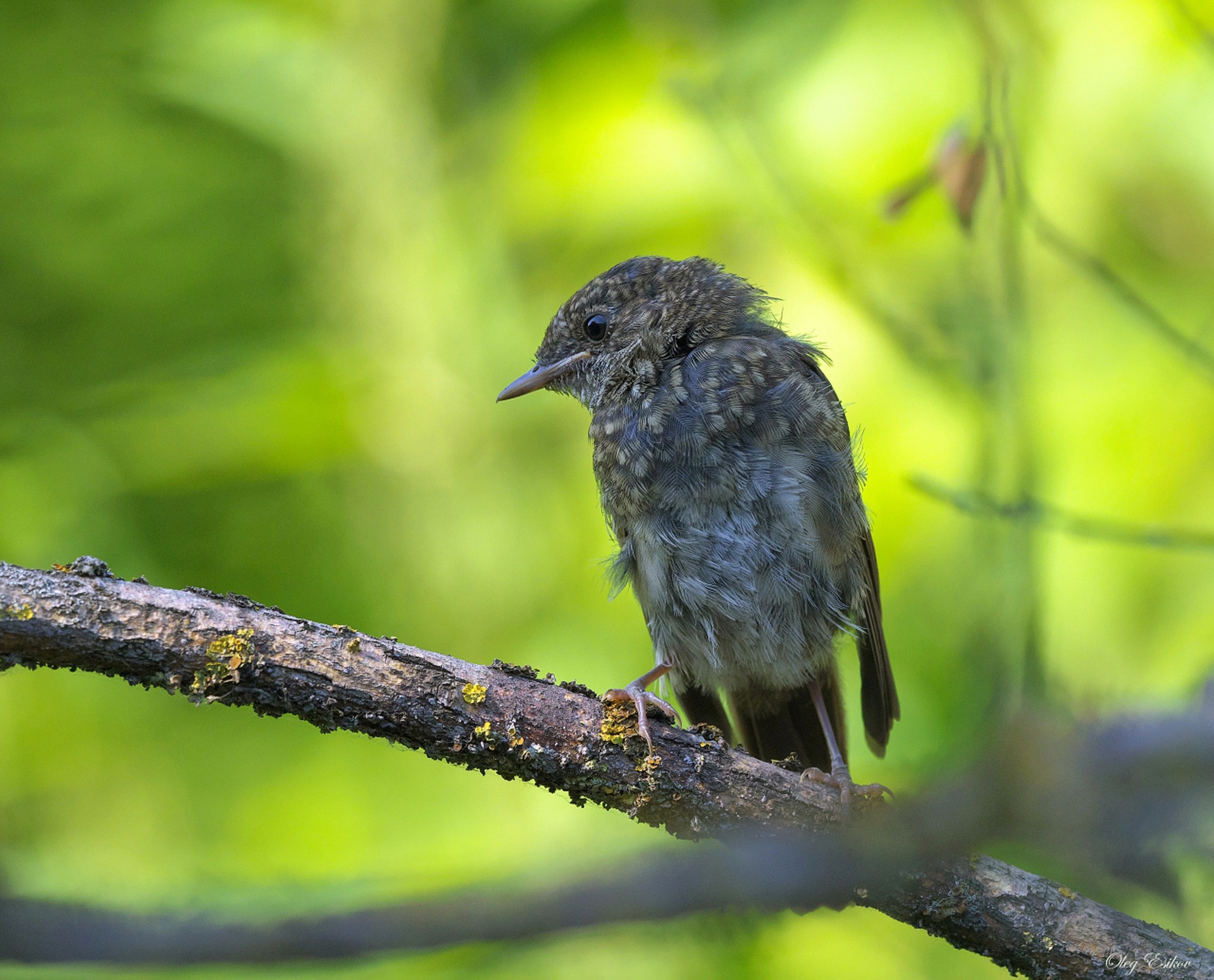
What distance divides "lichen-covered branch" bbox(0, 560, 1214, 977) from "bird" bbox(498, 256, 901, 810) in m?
0.41

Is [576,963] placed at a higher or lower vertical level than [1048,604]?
lower

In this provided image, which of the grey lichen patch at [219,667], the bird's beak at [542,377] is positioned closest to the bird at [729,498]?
the bird's beak at [542,377]

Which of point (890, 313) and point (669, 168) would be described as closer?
point (890, 313)

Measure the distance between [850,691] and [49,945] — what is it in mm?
2652

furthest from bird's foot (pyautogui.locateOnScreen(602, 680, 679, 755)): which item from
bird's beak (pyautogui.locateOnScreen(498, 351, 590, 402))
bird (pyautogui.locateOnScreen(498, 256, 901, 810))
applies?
bird's beak (pyautogui.locateOnScreen(498, 351, 590, 402))

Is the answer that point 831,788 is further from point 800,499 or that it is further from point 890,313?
point 890,313

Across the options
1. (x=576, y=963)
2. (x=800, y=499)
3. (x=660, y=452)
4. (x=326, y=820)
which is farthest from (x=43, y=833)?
(x=800, y=499)

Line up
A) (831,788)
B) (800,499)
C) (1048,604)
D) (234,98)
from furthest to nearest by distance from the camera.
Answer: (234,98) → (1048,604) → (800,499) → (831,788)

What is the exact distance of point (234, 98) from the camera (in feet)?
12.3

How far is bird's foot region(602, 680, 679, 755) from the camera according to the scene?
1.89 metres

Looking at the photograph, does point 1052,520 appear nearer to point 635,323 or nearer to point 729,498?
point 729,498
